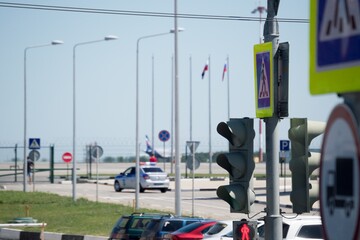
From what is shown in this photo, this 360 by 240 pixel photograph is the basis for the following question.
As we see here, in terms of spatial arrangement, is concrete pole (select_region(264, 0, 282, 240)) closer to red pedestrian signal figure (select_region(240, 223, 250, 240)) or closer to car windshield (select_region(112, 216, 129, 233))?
red pedestrian signal figure (select_region(240, 223, 250, 240))

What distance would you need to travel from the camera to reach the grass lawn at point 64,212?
33938 mm

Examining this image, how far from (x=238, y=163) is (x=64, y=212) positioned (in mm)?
29990

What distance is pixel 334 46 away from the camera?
4195 millimetres

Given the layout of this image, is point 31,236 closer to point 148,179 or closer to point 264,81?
point 264,81

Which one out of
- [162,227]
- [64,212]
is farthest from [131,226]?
[64,212]

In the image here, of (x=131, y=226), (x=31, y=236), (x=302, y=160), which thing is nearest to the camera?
(x=302, y=160)

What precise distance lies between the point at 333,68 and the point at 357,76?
11.1 inches

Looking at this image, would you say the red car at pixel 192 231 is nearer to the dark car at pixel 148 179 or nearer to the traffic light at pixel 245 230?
the traffic light at pixel 245 230

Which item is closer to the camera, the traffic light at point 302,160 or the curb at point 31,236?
the traffic light at point 302,160

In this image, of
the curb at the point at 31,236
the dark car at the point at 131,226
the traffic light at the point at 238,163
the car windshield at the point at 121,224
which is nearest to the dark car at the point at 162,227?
the dark car at the point at 131,226

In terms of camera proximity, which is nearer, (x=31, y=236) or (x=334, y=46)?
(x=334, y=46)

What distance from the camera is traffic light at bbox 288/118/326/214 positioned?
10438mm

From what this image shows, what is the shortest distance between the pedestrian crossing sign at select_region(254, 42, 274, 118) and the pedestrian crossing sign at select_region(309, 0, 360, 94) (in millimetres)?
7326

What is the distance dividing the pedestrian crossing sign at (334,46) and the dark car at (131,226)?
18.6 metres
